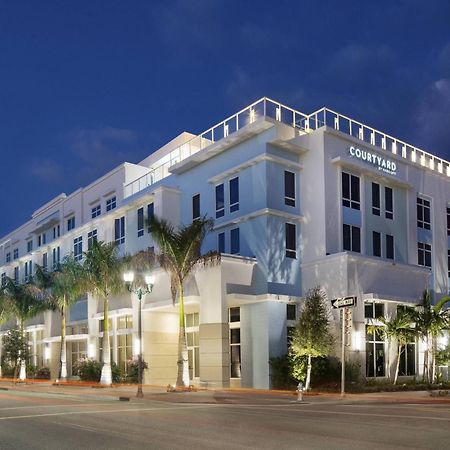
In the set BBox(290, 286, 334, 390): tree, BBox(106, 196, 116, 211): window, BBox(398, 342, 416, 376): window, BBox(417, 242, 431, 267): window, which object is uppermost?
BBox(106, 196, 116, 211): window

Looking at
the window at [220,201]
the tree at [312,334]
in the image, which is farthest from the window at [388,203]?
the tree at [312,334]

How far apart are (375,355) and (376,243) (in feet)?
26.3

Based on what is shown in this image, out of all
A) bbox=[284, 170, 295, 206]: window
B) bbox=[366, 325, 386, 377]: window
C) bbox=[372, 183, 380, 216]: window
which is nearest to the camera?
bbox=[366, 325, 386, 377]: window

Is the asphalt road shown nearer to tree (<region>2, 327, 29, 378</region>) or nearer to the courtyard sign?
the courtyard sign

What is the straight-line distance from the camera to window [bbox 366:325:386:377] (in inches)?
1339

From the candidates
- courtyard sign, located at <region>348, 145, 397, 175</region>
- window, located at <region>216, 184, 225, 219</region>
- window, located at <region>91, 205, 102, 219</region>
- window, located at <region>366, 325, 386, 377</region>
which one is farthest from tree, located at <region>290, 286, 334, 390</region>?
window, located at <region>91, 205, 102, 219</region>

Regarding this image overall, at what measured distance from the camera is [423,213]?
43.5 m

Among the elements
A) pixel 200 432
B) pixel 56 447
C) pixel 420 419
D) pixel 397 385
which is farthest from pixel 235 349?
pixel 56 447

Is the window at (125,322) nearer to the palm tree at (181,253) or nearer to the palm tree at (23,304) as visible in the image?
the palm tree at (23,304)

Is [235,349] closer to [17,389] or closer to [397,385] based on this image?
[397,385]

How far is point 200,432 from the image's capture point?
14875 mm

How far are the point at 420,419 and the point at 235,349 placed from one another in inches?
750

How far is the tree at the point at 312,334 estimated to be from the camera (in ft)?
99.7

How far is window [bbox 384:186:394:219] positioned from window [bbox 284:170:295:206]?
269 inches
